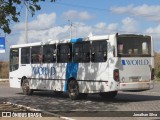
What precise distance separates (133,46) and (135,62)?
714 mm

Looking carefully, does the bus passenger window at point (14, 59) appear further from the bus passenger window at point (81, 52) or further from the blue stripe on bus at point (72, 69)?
the bus passenger window at point (81, 52)

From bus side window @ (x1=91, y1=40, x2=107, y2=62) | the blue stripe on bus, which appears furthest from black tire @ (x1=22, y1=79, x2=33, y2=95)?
bus side window @ (x1=91, y1=40, x2=107, y2=62)

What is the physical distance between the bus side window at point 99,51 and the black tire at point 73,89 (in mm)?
1731

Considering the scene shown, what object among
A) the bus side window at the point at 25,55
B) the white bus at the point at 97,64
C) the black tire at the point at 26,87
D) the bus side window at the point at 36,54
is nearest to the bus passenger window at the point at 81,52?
the white bus at the point at 97,64

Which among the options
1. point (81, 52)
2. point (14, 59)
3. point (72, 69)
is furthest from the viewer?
point (14, 59)

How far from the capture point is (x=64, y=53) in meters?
21.6

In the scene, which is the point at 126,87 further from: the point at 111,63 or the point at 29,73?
the point at 29,73

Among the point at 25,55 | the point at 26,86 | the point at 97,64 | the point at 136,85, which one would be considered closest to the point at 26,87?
the point at 26,86

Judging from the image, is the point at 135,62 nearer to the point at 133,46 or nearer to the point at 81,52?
the point at 133,46

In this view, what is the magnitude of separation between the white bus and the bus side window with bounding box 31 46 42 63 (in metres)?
0.06

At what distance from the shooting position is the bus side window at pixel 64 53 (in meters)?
21.2

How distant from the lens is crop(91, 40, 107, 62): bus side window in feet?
62.6

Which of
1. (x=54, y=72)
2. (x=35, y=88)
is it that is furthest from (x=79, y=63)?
(x=35, y=88)

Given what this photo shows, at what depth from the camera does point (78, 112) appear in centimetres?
1538
